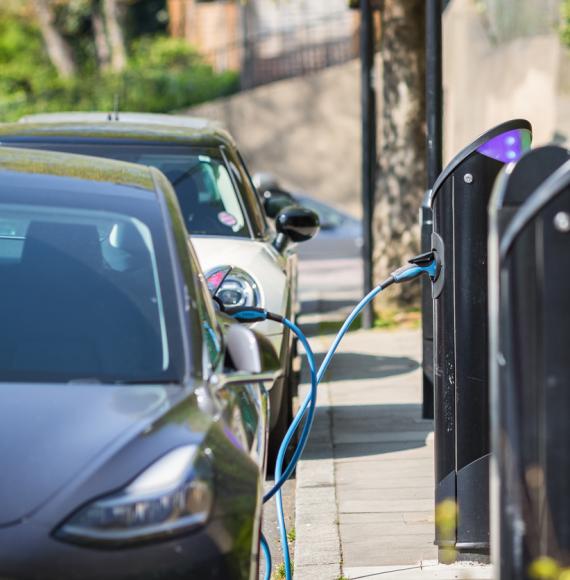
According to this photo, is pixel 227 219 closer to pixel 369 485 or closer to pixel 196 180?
pixel 196 180

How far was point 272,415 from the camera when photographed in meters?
6.64

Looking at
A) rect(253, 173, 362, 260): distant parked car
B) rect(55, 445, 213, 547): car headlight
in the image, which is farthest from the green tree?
rect(55, 445, 213, 547): car headlight

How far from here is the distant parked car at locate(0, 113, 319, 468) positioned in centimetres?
698

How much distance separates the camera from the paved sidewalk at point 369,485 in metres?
5.19

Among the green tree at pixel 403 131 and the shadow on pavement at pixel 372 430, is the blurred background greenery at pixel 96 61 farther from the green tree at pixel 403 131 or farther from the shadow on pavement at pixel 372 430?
the shadow on pavement at pixel 372 430

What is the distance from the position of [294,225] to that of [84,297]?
3.51m

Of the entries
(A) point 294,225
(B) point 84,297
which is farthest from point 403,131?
(B) point 84,297

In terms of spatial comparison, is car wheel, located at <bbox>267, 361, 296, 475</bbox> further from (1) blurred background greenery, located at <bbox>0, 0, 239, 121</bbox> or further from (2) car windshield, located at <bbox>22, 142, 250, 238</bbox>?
(1) blurred background greenery, located at <bbox>0, 0, 239, 121</bbox>

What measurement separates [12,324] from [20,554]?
109cm

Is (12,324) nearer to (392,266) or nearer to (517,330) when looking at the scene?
(517,330)

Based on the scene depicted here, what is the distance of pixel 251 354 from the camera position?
4012 millimetres

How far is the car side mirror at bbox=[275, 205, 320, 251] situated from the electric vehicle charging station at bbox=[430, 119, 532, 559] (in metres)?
2.58

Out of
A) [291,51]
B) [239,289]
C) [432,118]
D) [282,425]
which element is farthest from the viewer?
[291,51]

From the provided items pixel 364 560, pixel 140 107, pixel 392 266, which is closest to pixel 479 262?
pixel 364 560
